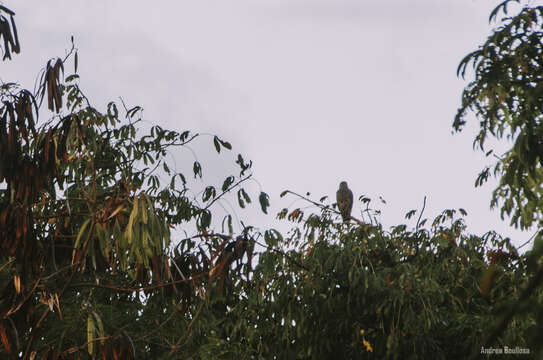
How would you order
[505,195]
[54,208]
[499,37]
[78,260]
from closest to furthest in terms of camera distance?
[78,260]
[499,37]
[505,195]
[54,208]

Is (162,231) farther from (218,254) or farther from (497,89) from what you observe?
(497,89)

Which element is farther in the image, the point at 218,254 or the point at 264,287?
the point at 264,287

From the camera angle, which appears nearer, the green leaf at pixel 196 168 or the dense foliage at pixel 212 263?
the dense foliage at pixel 212 263

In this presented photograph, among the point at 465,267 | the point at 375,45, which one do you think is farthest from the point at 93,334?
the point at 375,45

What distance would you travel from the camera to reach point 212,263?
10.3 ft

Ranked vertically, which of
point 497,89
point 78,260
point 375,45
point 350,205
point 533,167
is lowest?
point 78,260

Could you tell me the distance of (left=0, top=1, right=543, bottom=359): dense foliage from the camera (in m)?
3.12

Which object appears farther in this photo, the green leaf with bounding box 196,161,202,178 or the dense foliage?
the green leaf with bounding box 196,161,202,178

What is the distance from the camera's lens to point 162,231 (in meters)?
3.10

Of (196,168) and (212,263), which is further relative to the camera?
(196,168)

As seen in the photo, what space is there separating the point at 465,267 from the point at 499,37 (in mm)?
1903

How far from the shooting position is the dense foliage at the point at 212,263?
3115 mm

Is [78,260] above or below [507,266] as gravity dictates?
below

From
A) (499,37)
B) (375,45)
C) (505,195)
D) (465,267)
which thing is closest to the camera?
(499,37)
